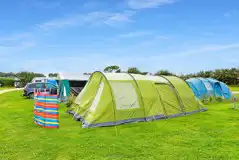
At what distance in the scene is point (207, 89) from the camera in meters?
18.2

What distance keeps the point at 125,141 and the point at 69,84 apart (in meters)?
11.4

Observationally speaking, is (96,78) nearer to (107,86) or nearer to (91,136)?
(107,86)

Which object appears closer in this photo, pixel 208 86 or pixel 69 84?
pixel 69 84

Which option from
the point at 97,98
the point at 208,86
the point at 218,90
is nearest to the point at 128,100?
the point at 97,98

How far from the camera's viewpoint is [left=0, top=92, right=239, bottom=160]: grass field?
5844 mm

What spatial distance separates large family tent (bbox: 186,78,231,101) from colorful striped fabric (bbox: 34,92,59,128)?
Result: 11881 mm

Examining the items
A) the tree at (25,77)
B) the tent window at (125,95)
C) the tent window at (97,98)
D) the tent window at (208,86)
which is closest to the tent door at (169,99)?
the tent window at (125,95)

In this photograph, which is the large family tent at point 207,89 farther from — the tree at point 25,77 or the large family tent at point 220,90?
the tree at point 25,77

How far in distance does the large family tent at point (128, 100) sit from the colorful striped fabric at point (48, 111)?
109 centimetres

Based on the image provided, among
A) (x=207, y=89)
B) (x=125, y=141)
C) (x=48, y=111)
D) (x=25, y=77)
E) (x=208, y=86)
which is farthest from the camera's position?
(x=25, y=77)

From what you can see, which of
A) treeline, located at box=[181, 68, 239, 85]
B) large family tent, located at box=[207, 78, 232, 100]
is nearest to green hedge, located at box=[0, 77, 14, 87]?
treeline, located at box=[181, 68, 239, 85]

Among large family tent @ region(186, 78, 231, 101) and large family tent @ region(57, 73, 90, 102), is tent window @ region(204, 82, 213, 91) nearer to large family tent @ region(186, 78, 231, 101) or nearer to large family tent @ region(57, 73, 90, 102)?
large family tent @ region(186, 78, 231, 101)

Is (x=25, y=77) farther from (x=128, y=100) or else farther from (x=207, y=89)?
(x=128, y=100)

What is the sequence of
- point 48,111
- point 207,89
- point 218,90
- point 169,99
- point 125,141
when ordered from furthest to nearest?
point 218,90 < point 207,89 < point 169,99 < point 48,111 < point 125,141
